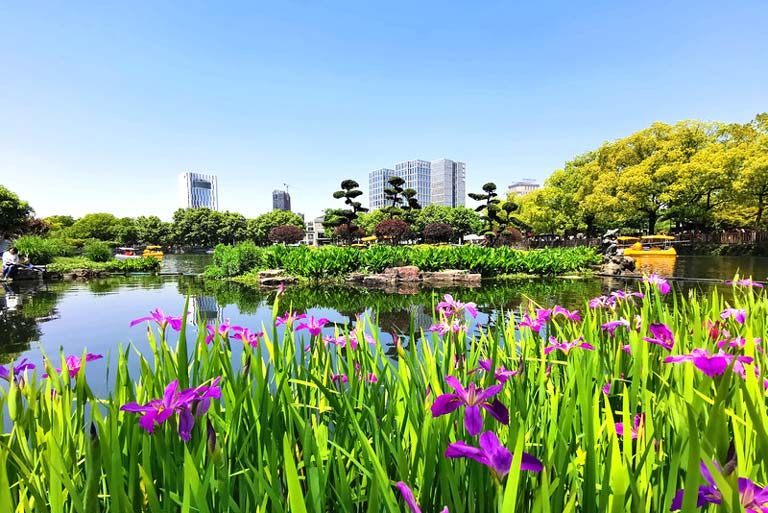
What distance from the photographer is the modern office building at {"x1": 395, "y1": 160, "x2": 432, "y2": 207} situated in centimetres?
12094

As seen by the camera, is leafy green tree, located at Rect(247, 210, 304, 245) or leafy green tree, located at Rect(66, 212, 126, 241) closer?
leafy green tree, located at Rect(66, 212, 126, 241)

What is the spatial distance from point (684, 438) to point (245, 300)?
7829mm

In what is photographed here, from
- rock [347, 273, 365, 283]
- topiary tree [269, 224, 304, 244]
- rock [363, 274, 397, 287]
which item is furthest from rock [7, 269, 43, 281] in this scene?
topiary tree [269, 224, 304, 244]

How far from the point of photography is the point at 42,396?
1109mm

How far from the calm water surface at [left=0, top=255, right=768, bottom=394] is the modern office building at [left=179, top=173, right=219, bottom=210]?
13922 cm

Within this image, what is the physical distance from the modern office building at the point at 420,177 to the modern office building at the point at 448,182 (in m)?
1.67

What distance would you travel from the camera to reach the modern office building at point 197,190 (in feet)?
450

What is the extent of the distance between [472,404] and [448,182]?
399 feet

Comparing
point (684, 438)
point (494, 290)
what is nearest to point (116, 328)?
point (684, 438)

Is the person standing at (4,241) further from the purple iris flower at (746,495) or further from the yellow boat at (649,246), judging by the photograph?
the yellow boat at (649,246)

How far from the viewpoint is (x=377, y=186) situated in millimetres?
124375

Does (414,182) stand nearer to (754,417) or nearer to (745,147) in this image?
(745,147)

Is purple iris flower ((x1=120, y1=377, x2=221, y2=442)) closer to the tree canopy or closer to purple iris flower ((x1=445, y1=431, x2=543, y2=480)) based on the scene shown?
purple iris flower ((x1=445, y1=431, x2=543, y2=480))

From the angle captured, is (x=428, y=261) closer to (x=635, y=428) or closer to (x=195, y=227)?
(x=635, y=428)
